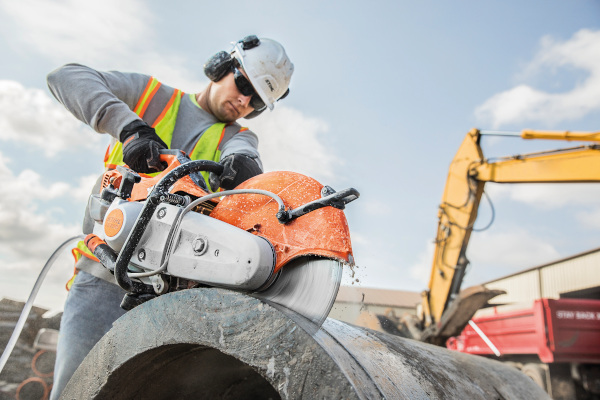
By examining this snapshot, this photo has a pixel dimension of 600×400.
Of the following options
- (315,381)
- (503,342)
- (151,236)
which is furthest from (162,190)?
(503,342)

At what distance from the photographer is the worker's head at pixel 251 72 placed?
2.25 m

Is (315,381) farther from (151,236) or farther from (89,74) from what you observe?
(89,74)

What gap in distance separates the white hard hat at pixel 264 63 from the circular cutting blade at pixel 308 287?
1.24 m

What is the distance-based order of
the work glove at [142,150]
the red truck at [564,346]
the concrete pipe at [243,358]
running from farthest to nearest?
the red truck at [564,346], the work glove at [142,150], the concrete pipe at [243,358]

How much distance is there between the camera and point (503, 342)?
7.94 metres

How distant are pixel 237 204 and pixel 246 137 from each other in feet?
3.60

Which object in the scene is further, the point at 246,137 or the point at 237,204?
the point at 246,137

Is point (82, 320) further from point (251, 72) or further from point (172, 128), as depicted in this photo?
point (251, 72)

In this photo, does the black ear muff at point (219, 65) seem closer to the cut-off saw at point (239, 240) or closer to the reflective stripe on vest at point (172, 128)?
the reflective stripe on vest at point (172, 128)

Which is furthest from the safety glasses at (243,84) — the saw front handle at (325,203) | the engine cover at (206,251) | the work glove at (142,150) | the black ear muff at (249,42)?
the saw front handle at (325,203)

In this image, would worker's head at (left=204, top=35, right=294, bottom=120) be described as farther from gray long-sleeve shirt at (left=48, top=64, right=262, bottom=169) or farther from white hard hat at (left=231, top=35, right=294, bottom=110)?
gray long-sleeve shirt at (left=48, top=64, right=262, bottom=169)

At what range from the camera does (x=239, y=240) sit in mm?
1240

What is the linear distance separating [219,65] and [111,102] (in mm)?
615

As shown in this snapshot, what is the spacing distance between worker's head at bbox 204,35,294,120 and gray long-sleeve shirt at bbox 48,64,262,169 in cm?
20
